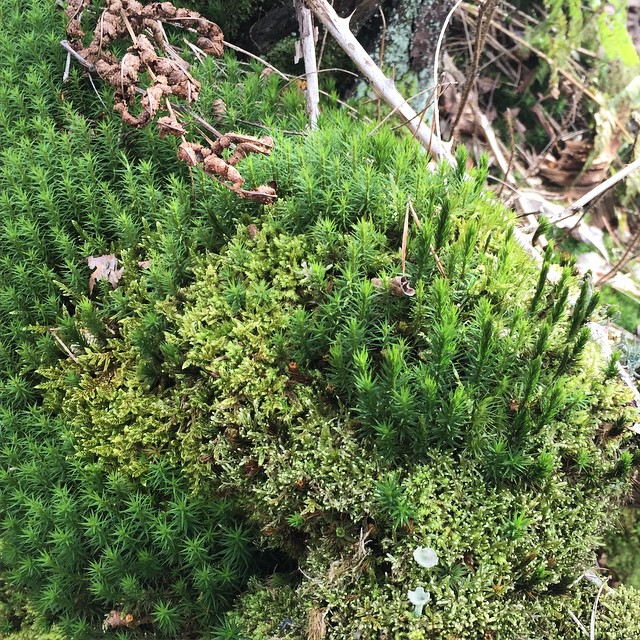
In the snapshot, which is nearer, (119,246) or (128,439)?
(128,439)

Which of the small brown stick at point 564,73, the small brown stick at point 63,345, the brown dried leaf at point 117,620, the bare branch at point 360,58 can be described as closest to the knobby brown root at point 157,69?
the bare branch at point 360,58

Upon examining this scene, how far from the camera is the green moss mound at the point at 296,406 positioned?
2.00m

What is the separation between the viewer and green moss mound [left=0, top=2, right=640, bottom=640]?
200 cm

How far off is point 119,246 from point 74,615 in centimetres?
169

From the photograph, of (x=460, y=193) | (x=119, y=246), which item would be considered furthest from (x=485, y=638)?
(x=119, y=246)

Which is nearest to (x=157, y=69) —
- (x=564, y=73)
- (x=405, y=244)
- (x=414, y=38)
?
(x=405, y=244)

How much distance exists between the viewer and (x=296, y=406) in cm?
222

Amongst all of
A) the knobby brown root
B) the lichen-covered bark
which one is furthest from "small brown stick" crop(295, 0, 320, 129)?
the lichen-covered bark

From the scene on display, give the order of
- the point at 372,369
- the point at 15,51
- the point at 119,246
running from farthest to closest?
the point at 15,51 → the point at 119,246 → the point at 372,369

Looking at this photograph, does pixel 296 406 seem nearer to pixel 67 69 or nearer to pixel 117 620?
pixel 117 620

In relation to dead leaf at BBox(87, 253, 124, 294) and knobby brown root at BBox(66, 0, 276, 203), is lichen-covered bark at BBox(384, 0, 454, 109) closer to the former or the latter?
knobby brown root at BBox(66, 0, 276, 203)

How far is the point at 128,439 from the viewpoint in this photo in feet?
8.03

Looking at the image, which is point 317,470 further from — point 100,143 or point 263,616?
point 100,143

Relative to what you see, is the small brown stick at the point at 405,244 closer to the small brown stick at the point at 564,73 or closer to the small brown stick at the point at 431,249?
the small brown stick at the point at 431,249
